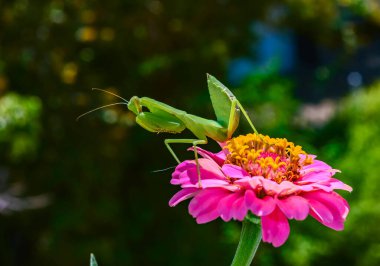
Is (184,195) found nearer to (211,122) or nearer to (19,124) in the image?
(211,122)

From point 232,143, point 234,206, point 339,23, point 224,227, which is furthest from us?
point 339,23

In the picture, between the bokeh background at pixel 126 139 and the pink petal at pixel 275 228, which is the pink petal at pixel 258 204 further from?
the bokeh background at pixel 126 139

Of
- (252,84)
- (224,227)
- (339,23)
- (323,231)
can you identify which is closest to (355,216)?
(323,231)

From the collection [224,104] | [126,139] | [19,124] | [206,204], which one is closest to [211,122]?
[224,104]

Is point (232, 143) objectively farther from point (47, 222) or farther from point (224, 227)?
point (47, 222)

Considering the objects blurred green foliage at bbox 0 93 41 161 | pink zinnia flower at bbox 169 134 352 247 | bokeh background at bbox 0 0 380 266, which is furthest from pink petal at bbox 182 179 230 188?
bokeh background at bbox 0 0 380 266

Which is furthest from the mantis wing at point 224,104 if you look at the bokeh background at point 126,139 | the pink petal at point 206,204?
the bokeh background at point 126,139

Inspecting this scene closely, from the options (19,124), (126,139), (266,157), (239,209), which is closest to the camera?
(239,209)
